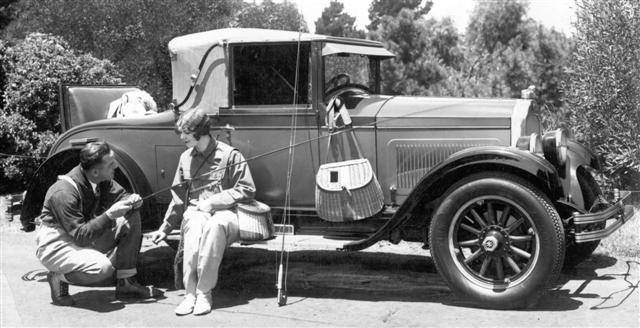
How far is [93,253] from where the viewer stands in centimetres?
501

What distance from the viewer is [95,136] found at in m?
5.99

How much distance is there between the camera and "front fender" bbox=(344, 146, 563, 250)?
4.67 meters

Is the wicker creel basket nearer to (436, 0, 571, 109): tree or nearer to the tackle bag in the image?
the tackle bag

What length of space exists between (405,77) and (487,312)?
14.0 metres

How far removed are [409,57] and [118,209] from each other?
1502 centimetres

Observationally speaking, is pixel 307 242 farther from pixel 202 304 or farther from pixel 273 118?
pixel 273 118

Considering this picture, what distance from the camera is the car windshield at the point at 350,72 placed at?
5461 mm

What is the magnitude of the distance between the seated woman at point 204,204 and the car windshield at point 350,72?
948 millimetres

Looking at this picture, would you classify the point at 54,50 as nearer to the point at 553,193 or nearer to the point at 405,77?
the point at 553,193

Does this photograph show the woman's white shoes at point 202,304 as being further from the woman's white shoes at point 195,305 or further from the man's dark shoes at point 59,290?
the man's dark shoes at point 59,290

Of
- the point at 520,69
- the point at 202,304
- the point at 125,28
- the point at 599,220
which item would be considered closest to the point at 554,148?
the point at 599,220

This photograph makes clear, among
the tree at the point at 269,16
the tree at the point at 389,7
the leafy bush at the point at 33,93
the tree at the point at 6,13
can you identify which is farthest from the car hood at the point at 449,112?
the tree at the point at 389,7

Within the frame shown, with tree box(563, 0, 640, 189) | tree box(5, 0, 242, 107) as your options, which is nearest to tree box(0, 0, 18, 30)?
tree box(5, 0, 242, 107)

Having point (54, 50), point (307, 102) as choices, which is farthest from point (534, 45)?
point (307, 102)
